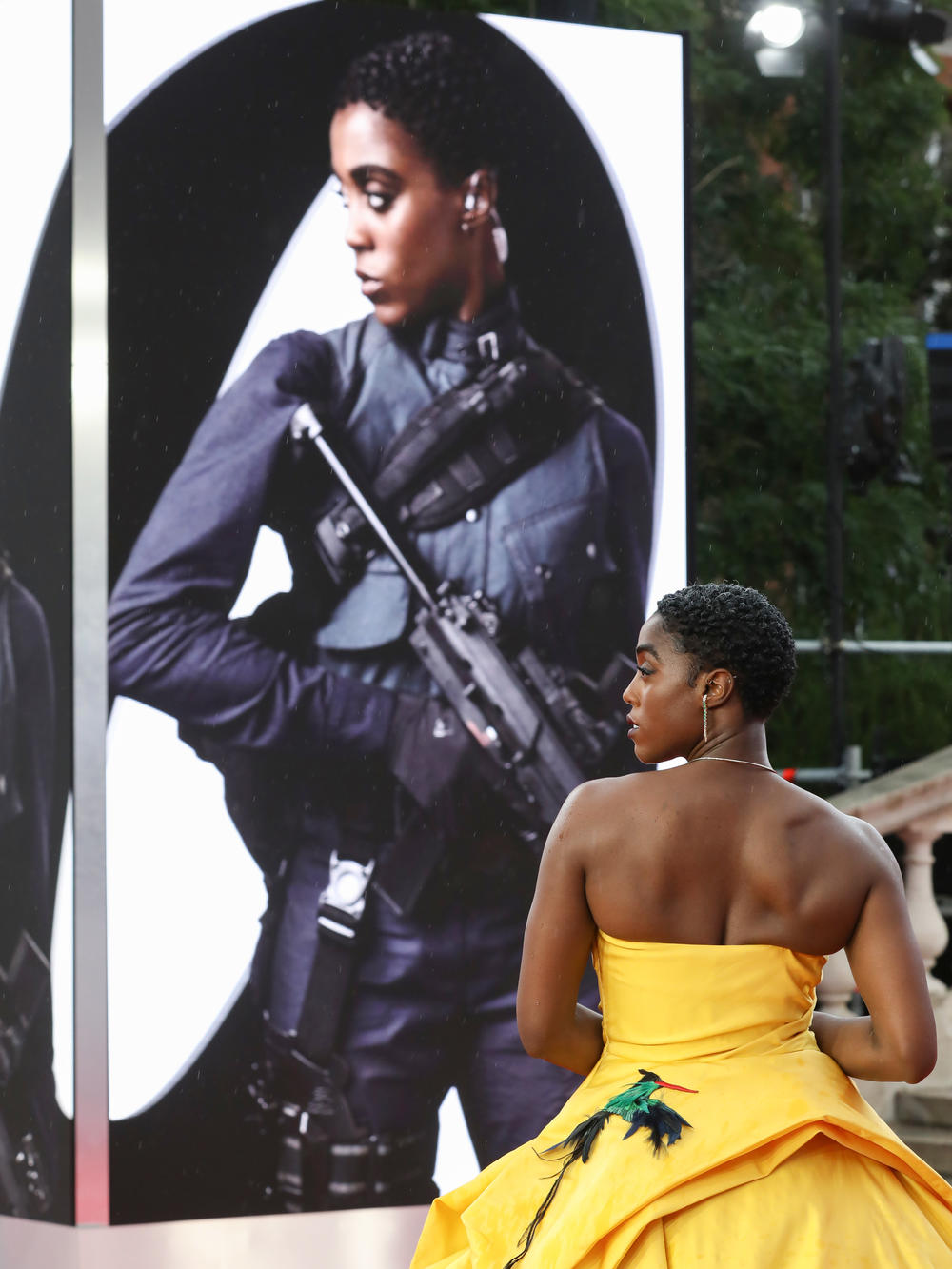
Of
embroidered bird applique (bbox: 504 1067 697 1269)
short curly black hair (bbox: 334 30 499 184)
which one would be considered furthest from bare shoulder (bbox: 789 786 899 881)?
short curly black hair (bbox: 334 30 499 184)

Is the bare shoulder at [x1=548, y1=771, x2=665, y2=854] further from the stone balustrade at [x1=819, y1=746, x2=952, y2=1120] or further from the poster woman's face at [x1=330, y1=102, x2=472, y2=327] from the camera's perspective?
the stone balustrade at [x1=819, y1=746, x2=952, y2=1120]

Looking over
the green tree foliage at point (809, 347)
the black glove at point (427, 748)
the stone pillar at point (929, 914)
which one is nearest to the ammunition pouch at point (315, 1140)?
the black glove at point (427, 748)

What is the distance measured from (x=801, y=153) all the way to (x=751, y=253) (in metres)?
0.99

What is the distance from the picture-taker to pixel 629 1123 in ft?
7.43

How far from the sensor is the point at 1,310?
4.45m

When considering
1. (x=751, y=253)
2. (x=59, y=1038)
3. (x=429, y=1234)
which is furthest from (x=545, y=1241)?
(x=751, y=253)

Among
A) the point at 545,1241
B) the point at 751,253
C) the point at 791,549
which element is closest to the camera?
the point at 545,1241

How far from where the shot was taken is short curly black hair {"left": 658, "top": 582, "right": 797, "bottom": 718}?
7.73 feet

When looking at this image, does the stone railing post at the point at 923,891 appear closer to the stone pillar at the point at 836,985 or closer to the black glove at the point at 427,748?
the stone pillar at the point at 836,985

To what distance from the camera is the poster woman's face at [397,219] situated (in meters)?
4.62

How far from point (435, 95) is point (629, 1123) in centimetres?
321

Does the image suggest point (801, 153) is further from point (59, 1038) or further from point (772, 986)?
point (772, 986)

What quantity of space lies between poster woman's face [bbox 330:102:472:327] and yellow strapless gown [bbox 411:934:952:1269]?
2.71m

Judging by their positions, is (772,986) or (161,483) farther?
(161,483)
